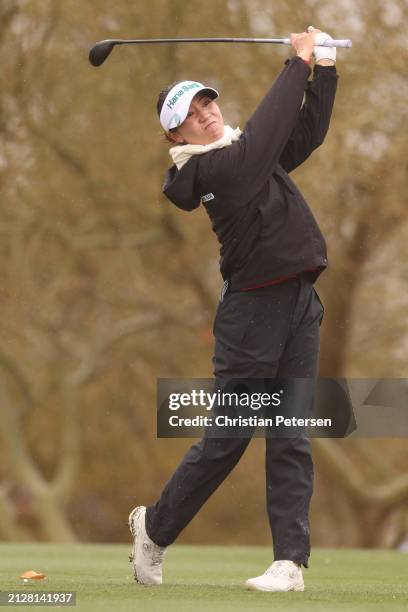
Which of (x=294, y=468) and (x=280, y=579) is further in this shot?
(x=294, y=468)

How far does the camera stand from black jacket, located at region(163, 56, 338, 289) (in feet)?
17.2

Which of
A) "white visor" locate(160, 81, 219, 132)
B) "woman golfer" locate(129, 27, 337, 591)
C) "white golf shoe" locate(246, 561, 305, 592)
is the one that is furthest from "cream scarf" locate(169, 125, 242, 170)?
"white golf shoe" locate(246, 561, 305, 592)

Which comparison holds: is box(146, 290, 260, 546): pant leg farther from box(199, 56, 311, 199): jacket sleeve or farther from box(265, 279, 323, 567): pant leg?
box(199, 56, 311, 199): jacket sleeve

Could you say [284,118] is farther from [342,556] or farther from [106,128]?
[106,128]

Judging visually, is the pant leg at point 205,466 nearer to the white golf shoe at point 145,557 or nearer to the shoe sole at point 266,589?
the white golf shoe at point 145,557

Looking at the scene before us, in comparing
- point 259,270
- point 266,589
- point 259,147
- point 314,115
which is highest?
point 314,115

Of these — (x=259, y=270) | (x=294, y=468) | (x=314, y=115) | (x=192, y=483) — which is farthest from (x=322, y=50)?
(x=192, y=483)

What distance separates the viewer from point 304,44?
545cm

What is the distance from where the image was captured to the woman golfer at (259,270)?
5258 mm

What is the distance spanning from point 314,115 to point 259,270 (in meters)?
0.69

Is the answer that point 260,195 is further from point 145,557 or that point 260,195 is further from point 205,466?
point 145,557

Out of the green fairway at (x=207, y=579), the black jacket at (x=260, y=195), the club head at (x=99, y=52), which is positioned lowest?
the green fairway at (x=207, y=579)

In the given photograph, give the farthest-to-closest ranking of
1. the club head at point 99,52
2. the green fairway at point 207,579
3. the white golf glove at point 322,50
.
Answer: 1. the club head at point 99,52
2. the white golf glove at point 322,50
3. the green fairway at point 207,579

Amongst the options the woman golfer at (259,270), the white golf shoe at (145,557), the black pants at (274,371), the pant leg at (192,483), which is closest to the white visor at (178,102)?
the woman golfer at (259,270)
